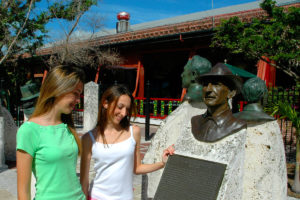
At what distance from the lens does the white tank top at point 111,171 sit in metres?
1.89

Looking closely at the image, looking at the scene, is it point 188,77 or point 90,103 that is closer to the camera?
point 188,77

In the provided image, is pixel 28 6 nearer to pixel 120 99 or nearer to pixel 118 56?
pixel 118 56

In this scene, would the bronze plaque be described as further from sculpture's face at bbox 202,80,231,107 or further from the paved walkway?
the paved walkway

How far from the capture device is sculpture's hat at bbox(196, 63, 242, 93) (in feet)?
7.44

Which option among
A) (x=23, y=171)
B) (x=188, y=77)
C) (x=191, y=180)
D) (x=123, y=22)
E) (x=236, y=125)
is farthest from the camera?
(x=123, y=22)

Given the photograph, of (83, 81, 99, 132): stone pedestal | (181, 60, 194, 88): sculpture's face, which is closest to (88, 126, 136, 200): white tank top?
(181, 60, 194, 88): sculpture's face

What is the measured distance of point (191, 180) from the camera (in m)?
2.13

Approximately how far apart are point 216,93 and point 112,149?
1.04 meters

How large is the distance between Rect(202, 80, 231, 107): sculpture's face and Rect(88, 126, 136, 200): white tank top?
0.87m

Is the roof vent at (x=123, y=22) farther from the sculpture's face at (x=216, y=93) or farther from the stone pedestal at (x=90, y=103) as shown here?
the sculpture's face at (x=216, y=93)

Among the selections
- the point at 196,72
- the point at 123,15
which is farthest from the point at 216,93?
the point at 123,15

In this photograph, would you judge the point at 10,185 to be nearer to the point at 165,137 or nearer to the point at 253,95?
the point at 165,137

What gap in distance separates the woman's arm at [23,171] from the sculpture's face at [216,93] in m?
1.51

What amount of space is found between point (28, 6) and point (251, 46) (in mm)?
6700
